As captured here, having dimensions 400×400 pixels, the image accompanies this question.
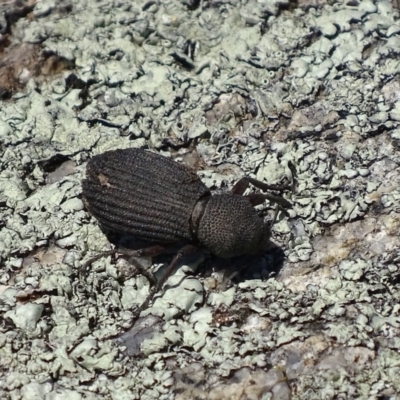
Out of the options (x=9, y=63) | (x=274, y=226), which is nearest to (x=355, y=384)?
(x=274, y=226)

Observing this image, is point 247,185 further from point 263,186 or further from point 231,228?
point 231,228

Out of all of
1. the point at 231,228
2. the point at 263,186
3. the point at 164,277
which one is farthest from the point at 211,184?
the point at 164,277

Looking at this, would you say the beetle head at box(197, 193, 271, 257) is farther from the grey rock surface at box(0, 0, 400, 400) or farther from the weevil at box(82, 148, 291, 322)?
the grey rock surface at box(0, 0, 400, 400)

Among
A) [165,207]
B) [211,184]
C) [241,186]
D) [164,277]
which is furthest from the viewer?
[211,184]

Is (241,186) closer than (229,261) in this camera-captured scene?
No

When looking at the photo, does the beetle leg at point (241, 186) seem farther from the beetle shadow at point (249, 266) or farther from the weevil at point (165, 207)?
the beetle shadow at point (249, 266)

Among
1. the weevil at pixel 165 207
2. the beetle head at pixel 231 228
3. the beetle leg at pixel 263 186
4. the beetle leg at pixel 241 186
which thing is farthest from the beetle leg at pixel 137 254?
the beetle leg at pixel 263 186
